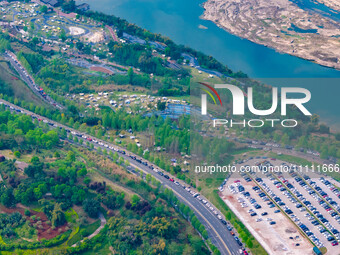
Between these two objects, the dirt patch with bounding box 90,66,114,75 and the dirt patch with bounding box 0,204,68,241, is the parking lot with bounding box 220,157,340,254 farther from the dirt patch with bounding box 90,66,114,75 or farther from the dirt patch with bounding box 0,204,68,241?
the dirt patch with bounding box 90,66,114,75

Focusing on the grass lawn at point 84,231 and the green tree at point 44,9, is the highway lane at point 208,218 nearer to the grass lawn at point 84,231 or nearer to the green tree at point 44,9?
the grass lawn at point 84,231

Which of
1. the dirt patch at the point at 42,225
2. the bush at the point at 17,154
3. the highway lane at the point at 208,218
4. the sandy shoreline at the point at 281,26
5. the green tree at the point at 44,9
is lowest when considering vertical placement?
the dirt patch at the point at 42,225

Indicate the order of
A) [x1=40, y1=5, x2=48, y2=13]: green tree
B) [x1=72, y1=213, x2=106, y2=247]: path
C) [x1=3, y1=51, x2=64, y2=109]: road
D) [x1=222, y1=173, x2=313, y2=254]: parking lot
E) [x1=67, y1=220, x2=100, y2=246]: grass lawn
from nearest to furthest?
[x1=67, y1=220, x2=100, y2=246]: grass lawn → [x1=72, y1=213, x2=106, y2=247]: path → [x1=222, y1=173, x2=313, y2=254]: parking lot → [x1=3, y1=51, x2=64, y2=109]: road → [x1=40, y1=5, x2=48, y2=13]: green tree

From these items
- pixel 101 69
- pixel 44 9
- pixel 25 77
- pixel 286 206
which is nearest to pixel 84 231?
pixel 286 206

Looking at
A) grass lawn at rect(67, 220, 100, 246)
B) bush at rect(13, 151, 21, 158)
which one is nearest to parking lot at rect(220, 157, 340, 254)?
grass lawn at rect(67, 220, 100, 246)

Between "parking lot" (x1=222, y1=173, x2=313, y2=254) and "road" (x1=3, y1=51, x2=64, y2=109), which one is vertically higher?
"road" (x1=3, y1=51, x2=64, y2=109)

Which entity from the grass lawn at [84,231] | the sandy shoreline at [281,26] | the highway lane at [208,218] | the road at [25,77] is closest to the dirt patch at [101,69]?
the road at [25,77]

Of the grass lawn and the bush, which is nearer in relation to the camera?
the grass lawn
